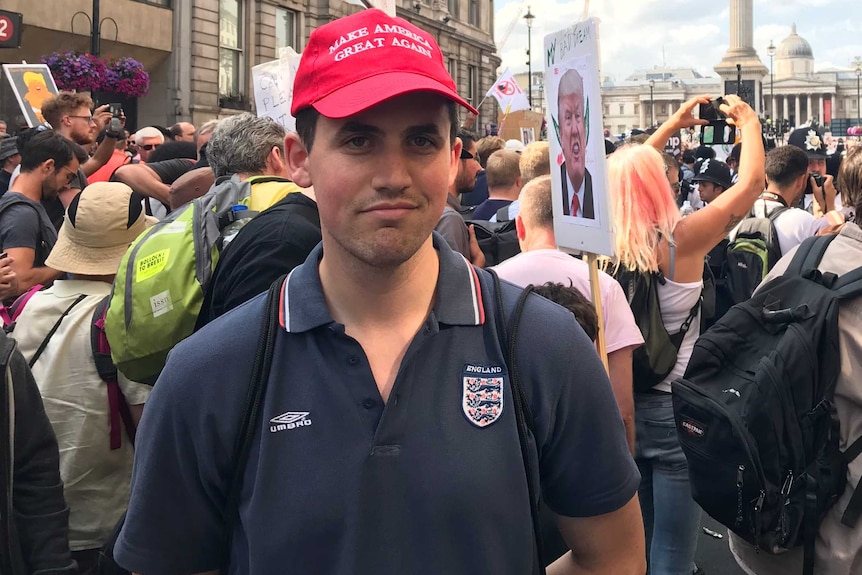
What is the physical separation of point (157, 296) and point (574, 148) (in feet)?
5.35

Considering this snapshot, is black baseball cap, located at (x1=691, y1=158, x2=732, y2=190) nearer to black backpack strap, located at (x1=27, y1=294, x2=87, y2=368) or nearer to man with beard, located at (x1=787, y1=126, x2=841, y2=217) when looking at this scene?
man with beard, located at (x1=787, y1=126, x2=841, y2=217)

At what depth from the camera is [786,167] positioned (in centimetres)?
667

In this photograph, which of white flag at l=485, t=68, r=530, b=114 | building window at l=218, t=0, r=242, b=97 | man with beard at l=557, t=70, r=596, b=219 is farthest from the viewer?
building window at l=218, t=0, r=242, b=97

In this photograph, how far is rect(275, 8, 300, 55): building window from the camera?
1093 inches

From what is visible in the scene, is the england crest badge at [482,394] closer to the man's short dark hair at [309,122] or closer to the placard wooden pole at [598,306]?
the man's short dark hair at [309,122]

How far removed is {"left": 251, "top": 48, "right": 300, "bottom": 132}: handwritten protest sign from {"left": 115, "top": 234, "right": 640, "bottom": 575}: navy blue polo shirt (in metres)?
4.23

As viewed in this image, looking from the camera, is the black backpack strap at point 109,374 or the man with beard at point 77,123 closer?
the black backpack strap at point 109,374

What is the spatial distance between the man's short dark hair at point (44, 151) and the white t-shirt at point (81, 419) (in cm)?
183

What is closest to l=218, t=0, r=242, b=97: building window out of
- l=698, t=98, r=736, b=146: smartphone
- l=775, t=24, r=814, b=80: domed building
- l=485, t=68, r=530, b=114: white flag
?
l=485, t=68, r=530, b=114: white flag

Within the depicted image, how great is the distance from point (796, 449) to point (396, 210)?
1678mm

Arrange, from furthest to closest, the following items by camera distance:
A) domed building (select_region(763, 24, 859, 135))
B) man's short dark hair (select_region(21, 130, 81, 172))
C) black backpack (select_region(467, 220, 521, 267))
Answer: domed building (select_region(763, 24, 859, 135)) → black backpack (select_region(467, 220, 521, 267)) → man's short dark hair (select_region(21, 130, 81, 172))

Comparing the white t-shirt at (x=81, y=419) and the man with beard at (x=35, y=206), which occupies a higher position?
the man with beard at (x=35, y=206)

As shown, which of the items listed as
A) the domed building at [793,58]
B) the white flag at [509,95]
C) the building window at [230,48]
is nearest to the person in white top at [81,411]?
the white flag at [509,95]

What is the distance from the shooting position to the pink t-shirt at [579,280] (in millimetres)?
3385
